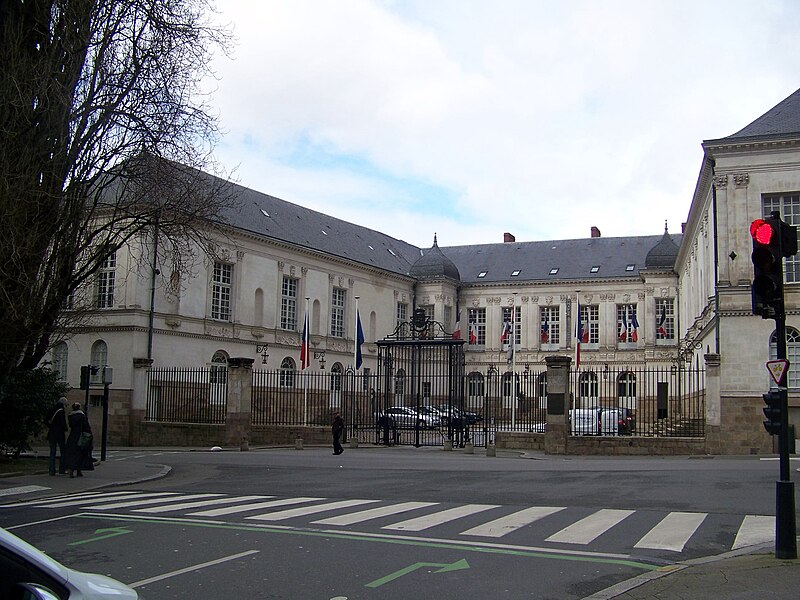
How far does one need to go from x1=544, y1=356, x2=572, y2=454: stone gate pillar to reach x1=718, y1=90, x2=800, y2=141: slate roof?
1257cm

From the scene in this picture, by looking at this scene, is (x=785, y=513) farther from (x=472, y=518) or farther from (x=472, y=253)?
(x=472, y=253)

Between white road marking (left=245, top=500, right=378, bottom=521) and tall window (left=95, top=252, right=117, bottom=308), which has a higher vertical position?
tall window (left=95, top=252, right=117, bottom=308)

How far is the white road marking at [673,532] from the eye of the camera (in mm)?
11109

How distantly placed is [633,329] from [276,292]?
965 inches

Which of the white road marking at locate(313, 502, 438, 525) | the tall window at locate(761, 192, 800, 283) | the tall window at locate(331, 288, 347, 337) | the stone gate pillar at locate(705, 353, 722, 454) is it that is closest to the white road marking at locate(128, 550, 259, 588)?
the white road marking at locate(313, 502, 438, 525)

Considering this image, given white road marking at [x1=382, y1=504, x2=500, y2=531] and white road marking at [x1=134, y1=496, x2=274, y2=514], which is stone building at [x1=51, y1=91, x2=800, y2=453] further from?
white road marking at [x1=382, y1=504, x2=500, y2=531]

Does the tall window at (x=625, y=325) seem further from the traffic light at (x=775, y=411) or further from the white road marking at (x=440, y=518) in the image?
the traffic light at (x=775, y=411)

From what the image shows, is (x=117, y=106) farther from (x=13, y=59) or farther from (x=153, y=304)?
(x=153, y=304)

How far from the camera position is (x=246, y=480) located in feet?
67.9

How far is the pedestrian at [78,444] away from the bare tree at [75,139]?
7.75 feet

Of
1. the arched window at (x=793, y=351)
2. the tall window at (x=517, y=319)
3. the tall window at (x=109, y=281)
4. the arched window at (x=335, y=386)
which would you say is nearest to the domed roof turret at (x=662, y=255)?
the tall window at (x=517, y=319)

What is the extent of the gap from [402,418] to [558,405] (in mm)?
12569

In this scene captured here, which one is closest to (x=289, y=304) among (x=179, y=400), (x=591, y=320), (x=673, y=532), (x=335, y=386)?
(x=335, y=386)

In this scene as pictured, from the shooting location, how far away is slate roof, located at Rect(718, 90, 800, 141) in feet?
114
